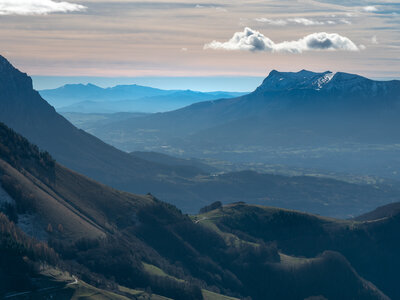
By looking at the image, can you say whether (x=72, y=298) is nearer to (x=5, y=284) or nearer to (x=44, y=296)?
(x=44, y=296)

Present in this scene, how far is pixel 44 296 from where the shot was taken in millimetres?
195125

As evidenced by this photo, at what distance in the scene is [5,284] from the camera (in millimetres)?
193500

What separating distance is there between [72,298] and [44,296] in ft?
32.1

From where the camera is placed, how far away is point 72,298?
650 feet

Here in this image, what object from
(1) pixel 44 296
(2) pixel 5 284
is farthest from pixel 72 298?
(2) pixel 5 284

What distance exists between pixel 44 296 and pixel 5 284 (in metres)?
14.1

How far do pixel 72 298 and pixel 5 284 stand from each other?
77.8 ft
